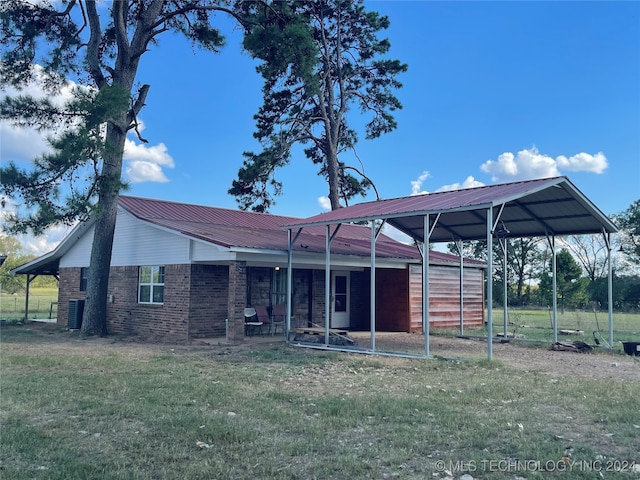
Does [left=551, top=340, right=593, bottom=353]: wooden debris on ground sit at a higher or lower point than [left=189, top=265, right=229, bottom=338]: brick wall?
lower

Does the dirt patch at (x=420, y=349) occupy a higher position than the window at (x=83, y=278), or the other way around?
the window at (x=83, y=278)

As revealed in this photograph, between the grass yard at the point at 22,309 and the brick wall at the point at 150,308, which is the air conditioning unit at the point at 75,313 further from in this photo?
the grass yard at the point at 22,309

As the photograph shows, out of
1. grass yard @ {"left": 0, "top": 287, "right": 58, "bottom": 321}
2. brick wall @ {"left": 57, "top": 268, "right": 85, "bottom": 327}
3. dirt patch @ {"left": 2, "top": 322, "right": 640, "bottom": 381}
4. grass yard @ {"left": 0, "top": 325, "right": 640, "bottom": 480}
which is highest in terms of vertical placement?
brick wall @ {"left": 57, "top": 268, "right": 85, "bottom": 327}

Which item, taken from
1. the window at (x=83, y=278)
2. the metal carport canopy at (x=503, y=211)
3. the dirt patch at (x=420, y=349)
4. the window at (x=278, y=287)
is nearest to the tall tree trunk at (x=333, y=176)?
the window at (x=278, y=287)

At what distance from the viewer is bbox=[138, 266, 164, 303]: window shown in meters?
16.2

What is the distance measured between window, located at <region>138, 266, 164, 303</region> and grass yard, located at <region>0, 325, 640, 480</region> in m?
5.83

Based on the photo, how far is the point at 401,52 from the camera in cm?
2920

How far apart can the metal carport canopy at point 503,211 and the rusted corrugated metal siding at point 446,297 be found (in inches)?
103

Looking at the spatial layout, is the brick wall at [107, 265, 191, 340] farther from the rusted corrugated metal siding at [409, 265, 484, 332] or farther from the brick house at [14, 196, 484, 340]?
the rusted corrugated metal siding at [409, 265, 484, 332]

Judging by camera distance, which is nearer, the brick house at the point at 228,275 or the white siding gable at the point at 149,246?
the white siding gable at the point at 149,246

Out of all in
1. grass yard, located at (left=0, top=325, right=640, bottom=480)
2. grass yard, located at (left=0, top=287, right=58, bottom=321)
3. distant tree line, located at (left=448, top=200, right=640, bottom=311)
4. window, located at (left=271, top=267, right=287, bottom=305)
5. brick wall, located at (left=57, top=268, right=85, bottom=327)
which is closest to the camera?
grass yard, located at (left=0, top=325, right=640, bottom=480)

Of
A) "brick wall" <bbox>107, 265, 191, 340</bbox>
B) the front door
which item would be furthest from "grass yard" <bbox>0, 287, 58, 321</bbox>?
the front door

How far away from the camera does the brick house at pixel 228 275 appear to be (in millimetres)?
14992

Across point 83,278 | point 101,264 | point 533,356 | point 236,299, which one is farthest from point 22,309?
point 533,356
